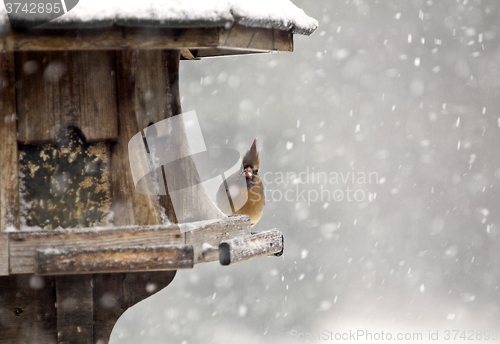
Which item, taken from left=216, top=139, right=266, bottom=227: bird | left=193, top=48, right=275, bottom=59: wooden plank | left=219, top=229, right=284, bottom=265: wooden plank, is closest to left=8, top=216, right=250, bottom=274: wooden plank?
left=219, top=229, right=284, bottom=265: wooden plank

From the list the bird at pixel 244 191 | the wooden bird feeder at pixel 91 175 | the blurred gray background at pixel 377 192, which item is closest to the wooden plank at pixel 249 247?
the wooden bird feeder at pixel 91 175

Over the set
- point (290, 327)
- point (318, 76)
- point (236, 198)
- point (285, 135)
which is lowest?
point (290, 327)

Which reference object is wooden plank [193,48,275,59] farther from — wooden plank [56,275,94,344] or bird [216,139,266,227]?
wooden plank [56,275,94,344]

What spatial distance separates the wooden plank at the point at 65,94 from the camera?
4.86 feet

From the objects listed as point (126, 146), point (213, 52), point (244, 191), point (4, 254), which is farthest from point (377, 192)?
point (4, 254)

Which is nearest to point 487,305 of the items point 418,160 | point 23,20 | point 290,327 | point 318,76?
point 418,160

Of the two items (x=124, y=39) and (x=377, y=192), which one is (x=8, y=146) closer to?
(x=124, y=39)

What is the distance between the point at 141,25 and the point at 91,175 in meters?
0.51

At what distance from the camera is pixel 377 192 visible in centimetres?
620

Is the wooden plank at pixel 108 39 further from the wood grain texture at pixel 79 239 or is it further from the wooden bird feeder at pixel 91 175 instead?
the wood grain texture at pixel 79 239

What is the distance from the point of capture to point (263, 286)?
231 inches

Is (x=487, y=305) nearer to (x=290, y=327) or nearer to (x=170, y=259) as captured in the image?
(x=290, y=327)

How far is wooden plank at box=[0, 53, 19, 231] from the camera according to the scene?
1430 millimetres

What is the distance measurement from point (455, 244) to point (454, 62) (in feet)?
6.99
